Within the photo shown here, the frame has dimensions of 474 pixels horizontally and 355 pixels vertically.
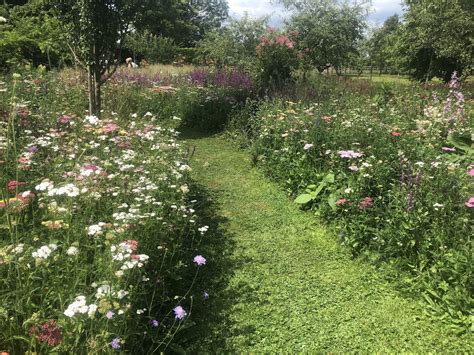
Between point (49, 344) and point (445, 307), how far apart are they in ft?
9.21

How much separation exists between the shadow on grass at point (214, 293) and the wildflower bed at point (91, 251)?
12cm

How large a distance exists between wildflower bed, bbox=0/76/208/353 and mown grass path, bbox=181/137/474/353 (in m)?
0.30

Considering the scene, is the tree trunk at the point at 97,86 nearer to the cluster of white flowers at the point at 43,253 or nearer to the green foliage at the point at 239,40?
the cluster of white flowers at the point at 43,253

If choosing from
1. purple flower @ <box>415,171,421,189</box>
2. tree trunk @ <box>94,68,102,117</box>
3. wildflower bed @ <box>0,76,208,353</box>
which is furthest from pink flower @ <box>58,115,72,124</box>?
purple flower @ <box>415,171,421,189</box>

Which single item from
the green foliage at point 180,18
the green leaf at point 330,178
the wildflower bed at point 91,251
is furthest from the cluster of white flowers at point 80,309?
the green foliage at point 180,18

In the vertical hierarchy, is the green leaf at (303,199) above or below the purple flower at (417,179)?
below

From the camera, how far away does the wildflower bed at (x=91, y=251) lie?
2.00 meters

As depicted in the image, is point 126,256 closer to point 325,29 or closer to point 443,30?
point 325,29

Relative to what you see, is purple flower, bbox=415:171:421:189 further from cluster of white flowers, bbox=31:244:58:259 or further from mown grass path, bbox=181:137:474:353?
cluster of white flowers, bbox=31:244:58:259

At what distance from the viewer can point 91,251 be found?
2.72 meters

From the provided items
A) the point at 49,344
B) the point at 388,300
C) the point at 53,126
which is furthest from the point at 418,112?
the point at 49,344

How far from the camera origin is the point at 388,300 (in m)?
3.24

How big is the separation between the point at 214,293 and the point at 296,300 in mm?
706

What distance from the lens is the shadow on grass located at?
2768 millimetres
